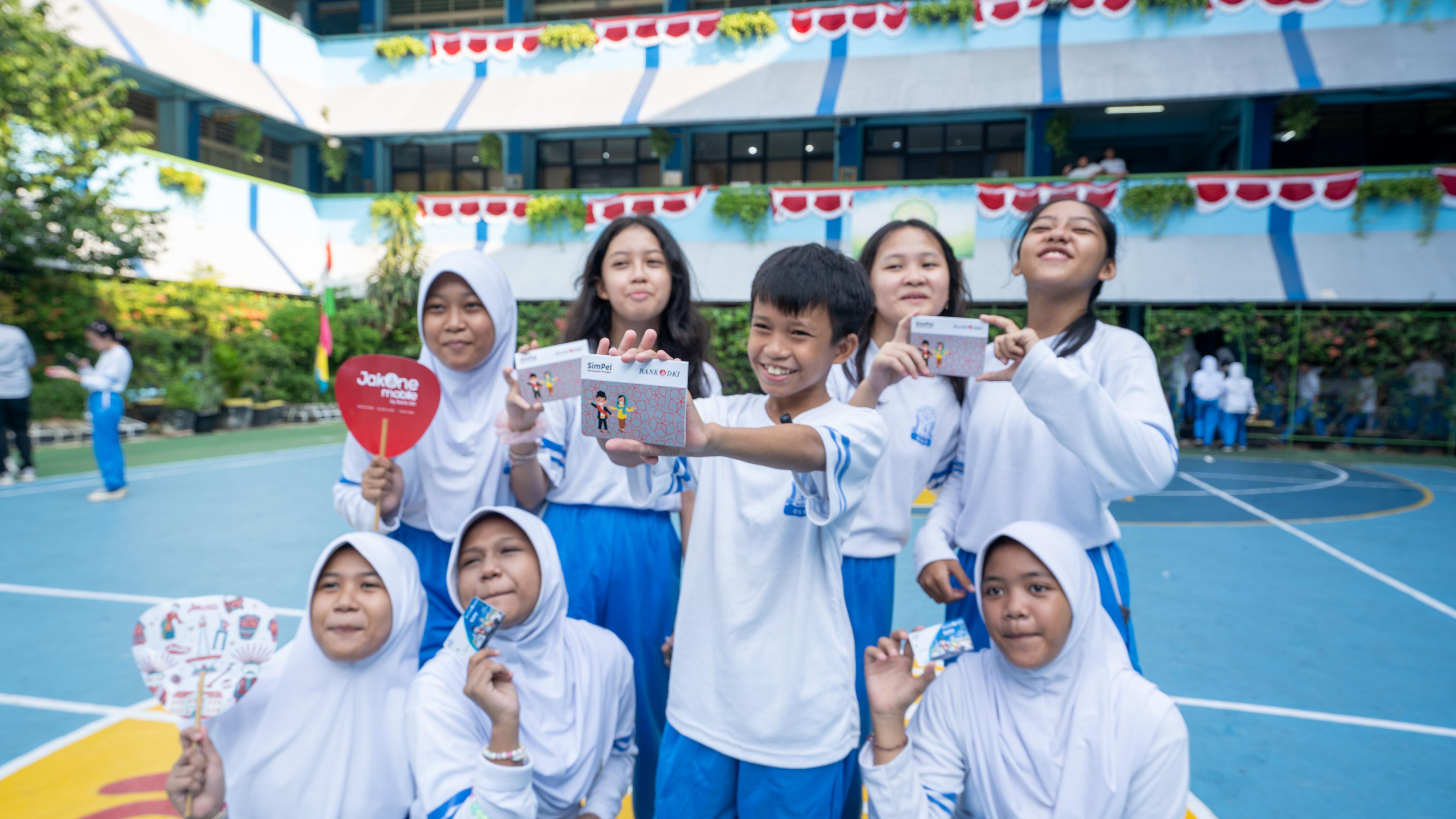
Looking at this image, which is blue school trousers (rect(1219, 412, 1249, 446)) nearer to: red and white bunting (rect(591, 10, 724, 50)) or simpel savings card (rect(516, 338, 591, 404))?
red and white bunting (rect(591, 10, 724, 50))

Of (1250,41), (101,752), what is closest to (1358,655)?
(101,752)

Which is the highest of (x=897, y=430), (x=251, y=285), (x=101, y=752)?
(x=251, y=285)

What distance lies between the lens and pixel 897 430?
2324 mm

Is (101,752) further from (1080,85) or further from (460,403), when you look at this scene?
(1080,85)

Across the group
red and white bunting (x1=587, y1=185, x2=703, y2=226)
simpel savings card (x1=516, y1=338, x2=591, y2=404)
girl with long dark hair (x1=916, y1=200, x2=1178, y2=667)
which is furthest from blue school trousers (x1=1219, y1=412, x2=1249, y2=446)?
simpel savings card (x1=516, y1=338, x2=591, y2=404)

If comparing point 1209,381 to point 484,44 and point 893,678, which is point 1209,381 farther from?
point 484,44

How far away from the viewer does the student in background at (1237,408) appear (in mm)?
13422

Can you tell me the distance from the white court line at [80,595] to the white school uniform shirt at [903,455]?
422 centimetres

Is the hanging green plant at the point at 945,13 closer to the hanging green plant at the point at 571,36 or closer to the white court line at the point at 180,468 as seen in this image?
the hanging green plant at the point at 571,36

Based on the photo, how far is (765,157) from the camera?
65.4ft

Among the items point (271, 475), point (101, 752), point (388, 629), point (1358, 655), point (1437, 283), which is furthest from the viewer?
point (1437, 283)

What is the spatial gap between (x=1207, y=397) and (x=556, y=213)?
513 inches

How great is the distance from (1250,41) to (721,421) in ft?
56.7

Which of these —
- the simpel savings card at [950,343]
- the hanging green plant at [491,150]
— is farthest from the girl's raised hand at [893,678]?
the hanging green plant at [491,150]
